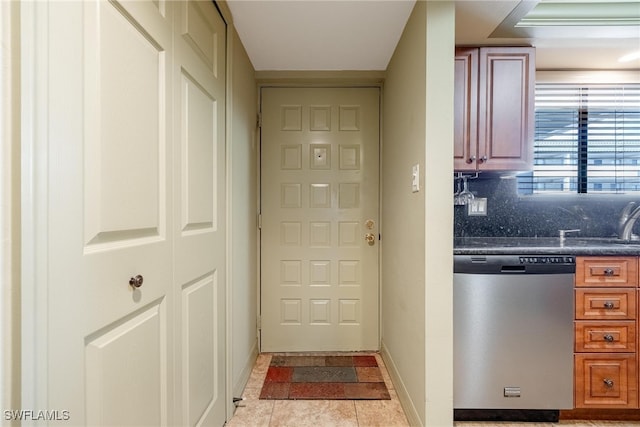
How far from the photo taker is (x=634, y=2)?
68.1 inches

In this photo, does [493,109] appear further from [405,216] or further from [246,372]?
[246,372]

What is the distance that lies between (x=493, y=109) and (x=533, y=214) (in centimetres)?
93

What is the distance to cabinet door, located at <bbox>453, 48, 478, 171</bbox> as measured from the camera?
189 cm

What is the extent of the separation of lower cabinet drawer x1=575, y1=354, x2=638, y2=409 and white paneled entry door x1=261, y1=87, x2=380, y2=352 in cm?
131

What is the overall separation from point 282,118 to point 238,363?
186cm

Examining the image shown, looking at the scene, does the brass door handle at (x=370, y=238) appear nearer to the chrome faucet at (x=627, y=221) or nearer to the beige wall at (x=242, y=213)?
the beige wall at (x=242, y=213)

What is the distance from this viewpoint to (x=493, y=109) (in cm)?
189

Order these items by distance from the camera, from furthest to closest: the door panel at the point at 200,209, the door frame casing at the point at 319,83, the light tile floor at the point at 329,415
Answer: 1. the door frame casing at the point at 319,83
2. the light tile floor at the point at 329,415
3. the door panel at the point at 200,209

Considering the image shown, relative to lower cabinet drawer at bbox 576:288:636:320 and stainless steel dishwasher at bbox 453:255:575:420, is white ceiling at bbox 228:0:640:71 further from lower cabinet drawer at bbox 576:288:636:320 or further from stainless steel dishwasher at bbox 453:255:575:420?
lower cabinet drawer at bbox 576:288:636:320

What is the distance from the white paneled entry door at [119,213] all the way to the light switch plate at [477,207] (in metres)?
1.85

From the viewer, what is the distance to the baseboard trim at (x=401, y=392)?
1657 mm

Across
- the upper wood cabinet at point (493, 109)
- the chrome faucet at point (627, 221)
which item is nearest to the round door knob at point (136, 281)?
the upper wood cabinet at point (493, 109)

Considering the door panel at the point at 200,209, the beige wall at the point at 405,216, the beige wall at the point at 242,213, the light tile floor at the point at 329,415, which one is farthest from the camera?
the beige wall at the point at 242,213

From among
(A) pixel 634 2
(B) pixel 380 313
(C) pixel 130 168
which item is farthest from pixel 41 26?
(A) pixel 634 2
